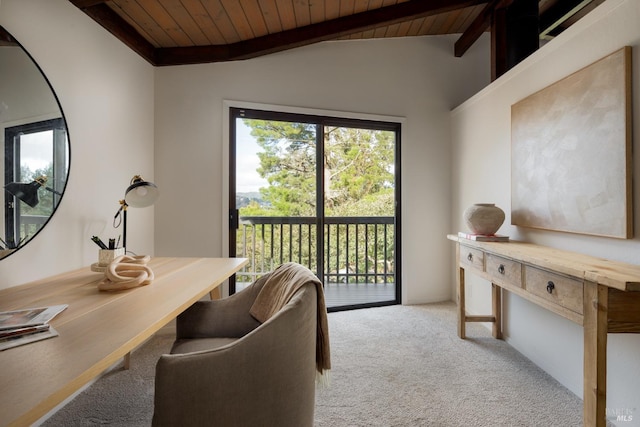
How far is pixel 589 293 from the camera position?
1.20 m

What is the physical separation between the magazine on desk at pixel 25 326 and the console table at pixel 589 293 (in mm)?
1828

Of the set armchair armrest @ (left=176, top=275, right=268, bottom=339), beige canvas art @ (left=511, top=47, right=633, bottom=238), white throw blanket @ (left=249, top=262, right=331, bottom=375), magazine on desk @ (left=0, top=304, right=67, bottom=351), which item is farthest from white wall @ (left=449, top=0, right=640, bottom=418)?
magazine on desk @ (left=0, top=304, right=67, bottom=351)

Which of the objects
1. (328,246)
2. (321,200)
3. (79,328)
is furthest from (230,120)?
(79,328)

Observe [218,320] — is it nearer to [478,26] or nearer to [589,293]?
[589,293]

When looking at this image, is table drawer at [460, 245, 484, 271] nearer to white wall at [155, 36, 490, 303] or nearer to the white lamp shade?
white wall at [155, 36, 490, 303]

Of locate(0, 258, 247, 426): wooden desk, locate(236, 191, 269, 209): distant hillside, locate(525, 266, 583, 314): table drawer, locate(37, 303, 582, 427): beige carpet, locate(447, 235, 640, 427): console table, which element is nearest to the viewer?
locate(0, 258, 247, 426): wooden desk

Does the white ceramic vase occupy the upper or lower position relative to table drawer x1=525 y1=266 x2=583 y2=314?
upper

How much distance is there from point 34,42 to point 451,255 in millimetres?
3607

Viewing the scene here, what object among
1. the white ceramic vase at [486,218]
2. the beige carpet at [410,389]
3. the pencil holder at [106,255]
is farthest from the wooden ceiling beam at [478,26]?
the pencil holder at [106,255]

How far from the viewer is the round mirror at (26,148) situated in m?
1.34

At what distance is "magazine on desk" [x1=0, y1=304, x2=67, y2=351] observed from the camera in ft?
2.83

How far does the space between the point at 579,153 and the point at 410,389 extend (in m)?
1.60

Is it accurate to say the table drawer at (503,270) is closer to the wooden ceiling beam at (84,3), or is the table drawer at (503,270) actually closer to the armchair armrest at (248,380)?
the armchair armrest at (248,380)

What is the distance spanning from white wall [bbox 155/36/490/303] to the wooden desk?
99cm
